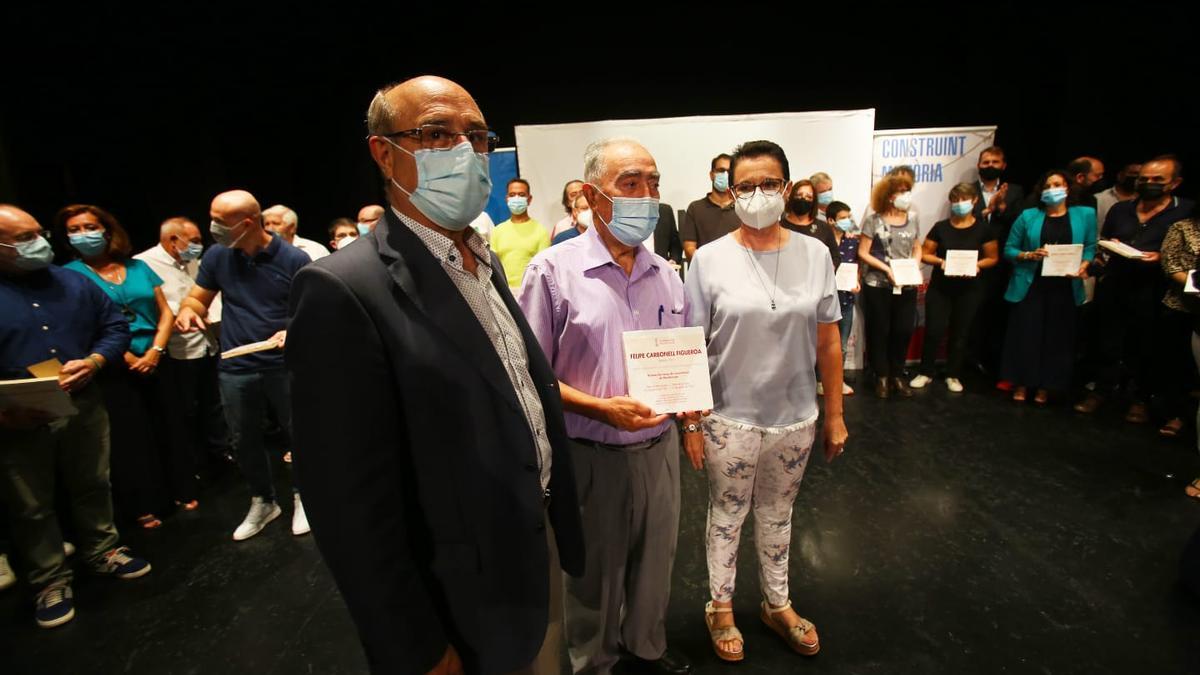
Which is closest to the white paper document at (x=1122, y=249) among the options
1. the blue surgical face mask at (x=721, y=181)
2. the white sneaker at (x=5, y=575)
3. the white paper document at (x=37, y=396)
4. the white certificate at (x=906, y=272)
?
the white certificate at (x=906, y=272)

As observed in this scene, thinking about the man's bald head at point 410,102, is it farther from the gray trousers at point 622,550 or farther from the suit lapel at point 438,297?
the gray trousers at point 622,550

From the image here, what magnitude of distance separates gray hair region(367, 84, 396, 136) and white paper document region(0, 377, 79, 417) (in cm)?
213

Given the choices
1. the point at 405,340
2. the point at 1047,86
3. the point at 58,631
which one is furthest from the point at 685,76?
the point at 58,631

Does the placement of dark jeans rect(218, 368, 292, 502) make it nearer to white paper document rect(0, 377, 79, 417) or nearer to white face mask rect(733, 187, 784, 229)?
white paper document rect(0, 377, 79, 417)

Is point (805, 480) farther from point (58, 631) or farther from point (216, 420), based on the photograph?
point (216, 420)

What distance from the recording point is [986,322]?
202 inches

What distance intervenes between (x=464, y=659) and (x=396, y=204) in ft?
2.97

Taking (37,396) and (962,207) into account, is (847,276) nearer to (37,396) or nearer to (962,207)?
(962,207)

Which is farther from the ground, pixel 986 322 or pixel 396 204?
pixel 396 204

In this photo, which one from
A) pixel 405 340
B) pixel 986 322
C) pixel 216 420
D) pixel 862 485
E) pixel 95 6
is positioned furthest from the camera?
pixel 986 322

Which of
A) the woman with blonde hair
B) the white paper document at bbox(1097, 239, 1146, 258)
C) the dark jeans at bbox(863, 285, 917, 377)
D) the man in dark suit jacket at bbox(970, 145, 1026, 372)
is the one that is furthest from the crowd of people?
the dark jeans at bbox(863, 285, 917, 377)

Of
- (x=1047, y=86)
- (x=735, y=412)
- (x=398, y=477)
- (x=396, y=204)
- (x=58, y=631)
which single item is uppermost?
(x=1047, y=86)

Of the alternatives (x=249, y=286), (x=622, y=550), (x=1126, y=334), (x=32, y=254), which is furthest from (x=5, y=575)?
(x=1126, y=334)

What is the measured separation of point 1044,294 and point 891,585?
3.27 meters
